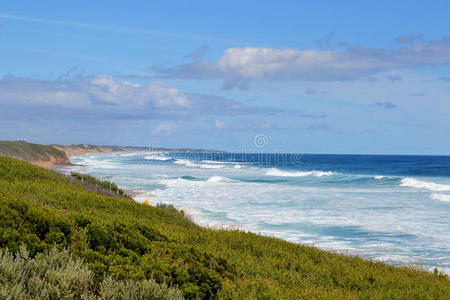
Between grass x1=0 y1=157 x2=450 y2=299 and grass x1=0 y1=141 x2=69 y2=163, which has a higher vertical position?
grass x1=0 y1=141 x2=69 y2=163

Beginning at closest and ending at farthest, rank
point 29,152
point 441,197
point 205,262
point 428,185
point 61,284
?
point 61,284, point 205,262, point 441,197, point 428,185, point 29,152

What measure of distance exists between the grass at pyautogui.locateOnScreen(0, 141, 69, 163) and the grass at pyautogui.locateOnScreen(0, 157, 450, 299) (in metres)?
60.9

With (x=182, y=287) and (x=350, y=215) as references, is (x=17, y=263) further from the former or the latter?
(x=350, y=215)

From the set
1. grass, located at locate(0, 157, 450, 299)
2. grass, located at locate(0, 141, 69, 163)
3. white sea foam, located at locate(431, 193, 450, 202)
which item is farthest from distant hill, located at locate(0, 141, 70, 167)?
grass, located at locate(0, 157, 450, 299)

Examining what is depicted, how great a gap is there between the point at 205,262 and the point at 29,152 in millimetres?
71527

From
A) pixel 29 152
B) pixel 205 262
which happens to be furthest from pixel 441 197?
pixel 29 152

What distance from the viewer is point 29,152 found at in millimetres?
70000

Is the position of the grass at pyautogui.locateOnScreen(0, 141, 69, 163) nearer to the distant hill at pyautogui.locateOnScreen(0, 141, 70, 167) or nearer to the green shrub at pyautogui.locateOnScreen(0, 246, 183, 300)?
the distant hill at pyautogui.locateOnScreen(0, 141, 70, 167)

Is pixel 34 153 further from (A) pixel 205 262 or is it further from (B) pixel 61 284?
(B) pixel 61 284

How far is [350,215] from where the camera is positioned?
78.6 ft

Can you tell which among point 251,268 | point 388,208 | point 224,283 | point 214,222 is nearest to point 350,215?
point 388,208

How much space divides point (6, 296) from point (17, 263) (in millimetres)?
618

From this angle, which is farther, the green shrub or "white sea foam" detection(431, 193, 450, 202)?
"white sea foam" detection(431, 193, 450, 202)

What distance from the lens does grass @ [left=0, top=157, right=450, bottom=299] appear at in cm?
584
